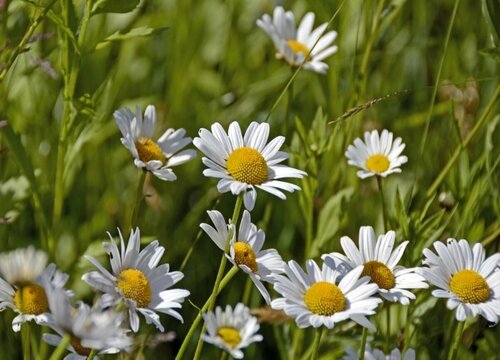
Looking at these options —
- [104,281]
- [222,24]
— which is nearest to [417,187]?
[222,24]

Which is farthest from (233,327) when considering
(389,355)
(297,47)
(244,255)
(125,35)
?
(297,47)

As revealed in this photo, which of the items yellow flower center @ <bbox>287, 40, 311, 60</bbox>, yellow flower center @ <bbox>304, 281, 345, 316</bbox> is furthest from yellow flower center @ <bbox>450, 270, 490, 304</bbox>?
yellow flower center @ <bbox>287, 40, 311, 60</bbox>

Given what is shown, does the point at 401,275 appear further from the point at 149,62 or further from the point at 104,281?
the point at 149,62

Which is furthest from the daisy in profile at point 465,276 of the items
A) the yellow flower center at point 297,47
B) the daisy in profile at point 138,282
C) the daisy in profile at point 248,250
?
the yellow flower center at point 297,47

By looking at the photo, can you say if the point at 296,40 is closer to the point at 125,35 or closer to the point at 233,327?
the point at 125,35

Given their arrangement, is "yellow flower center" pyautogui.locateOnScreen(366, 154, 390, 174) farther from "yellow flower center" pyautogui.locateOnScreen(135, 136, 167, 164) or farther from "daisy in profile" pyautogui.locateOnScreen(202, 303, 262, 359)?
"daisy in profile" pyautogui.locateOnScreen(202, 303, 262, 359)

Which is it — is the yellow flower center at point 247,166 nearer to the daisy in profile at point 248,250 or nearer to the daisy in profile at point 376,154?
the daisy in profile at point 248,250
